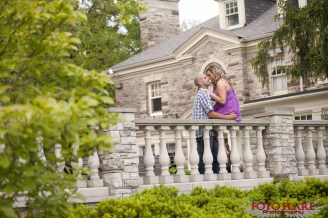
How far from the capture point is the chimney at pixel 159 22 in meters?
35.8

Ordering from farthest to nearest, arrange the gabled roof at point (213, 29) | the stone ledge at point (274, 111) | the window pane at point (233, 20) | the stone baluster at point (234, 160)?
1. the window pane at point (233, 20)
2. the gabled roof at point (213, 29)
3. the stone ledge at point (274, 111)
4. the stone baluster at point (234, 160)

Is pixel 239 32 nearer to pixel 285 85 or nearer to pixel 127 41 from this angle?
pixel 285 85

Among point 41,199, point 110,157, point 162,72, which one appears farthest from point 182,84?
point 41,199

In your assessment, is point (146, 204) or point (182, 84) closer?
point (146, 204)

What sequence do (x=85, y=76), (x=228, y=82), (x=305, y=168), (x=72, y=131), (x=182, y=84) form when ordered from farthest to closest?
1. (x=182, y=84)
2. (x=305, y=168)
3. (x=228, y=82)
4. (x=85, y=76)
5. (x=72, y=131)

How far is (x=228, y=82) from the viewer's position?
12.3 m

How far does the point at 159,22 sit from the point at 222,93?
24.8 m

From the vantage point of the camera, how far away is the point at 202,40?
102 feet

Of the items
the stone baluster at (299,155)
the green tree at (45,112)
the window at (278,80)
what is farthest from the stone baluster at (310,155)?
the window at (278,80)

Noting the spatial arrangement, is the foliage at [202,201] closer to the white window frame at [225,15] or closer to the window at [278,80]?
the window at [278,80]

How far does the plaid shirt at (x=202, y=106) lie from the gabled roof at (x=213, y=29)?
1748cm

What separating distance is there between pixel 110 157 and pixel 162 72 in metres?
23.1

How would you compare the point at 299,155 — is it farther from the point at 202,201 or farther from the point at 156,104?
the point at 156,104

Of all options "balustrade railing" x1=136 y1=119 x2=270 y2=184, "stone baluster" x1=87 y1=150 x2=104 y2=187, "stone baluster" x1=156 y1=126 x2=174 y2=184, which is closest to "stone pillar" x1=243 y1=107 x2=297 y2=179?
"balustrade railing" x1=136 y1=119 x2=270 y2=184
